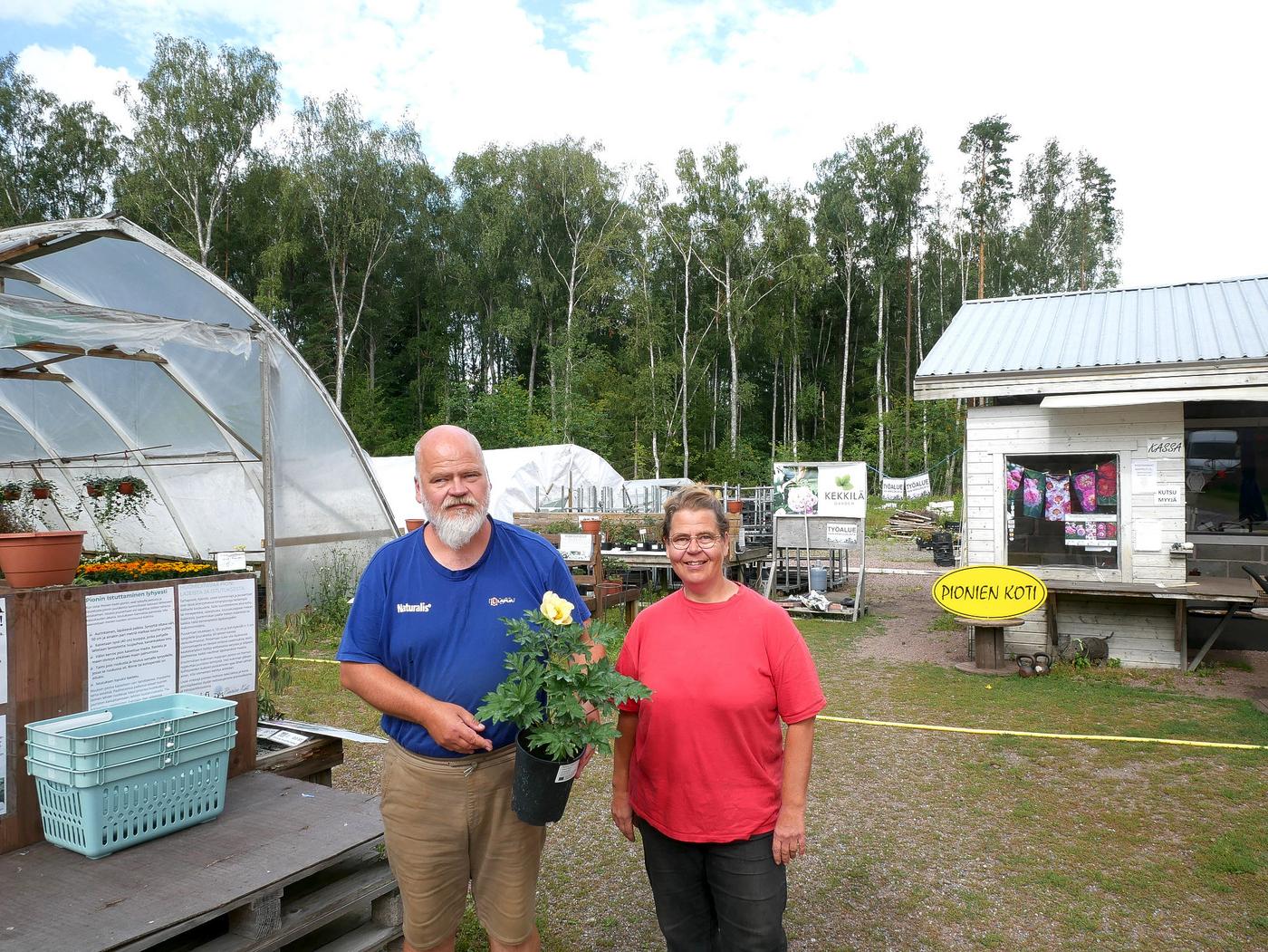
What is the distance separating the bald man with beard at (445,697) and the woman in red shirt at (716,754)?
270 millimetres

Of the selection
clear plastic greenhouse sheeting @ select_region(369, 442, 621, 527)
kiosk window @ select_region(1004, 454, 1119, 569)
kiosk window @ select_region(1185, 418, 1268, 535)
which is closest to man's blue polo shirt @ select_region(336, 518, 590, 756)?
kiosk window @ select_region(1004, 454, 1119, 569)

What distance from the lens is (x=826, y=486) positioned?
11.6 metres

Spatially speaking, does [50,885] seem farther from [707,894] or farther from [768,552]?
[768,552]

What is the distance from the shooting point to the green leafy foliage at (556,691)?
6.60 ft

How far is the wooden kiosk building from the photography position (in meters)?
7.93

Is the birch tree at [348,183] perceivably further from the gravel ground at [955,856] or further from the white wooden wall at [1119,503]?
the gravel ground at [955,856]

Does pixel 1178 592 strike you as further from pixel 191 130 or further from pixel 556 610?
pixel 191 130

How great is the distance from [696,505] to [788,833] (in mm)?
921

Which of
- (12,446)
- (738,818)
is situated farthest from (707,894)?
(12,446)

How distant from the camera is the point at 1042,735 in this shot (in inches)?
235

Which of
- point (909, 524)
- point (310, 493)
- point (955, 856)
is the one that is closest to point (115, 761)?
point (955, 856)

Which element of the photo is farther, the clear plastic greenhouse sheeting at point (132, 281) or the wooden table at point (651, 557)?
the wooden table at point (651, 557)

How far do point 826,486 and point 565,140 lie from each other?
2383 cm

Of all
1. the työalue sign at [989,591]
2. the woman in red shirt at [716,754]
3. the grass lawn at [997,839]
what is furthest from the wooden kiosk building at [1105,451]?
the woman in red shirt at [716,754]
